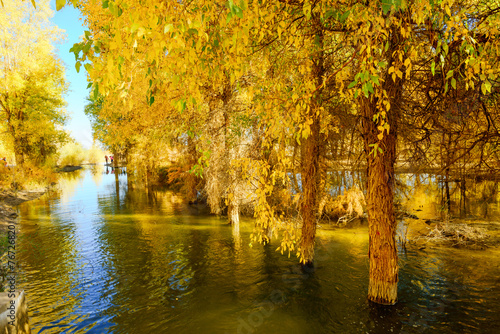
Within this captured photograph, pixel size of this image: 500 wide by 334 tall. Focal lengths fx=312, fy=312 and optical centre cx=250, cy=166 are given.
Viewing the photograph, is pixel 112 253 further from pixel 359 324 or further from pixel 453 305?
pixel 453 305

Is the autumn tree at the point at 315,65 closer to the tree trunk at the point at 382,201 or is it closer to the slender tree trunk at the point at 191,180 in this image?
the tree trunk at the point at 382,201

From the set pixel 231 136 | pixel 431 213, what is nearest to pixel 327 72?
pixel 231 136

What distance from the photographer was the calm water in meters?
6.46

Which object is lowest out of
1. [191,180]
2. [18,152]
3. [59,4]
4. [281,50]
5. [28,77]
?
[191,180]

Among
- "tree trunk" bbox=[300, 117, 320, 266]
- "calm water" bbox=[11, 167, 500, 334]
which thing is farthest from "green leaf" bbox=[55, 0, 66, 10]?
"tree trunk" bbox=[300, 117, 320, 266]

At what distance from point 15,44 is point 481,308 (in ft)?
101

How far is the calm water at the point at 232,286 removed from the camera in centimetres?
646

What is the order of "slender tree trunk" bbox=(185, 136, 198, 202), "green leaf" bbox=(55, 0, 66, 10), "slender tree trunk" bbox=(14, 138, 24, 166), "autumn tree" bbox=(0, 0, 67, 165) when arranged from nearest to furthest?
1. "green leaf" bbox=(55, 0, 66, 10)
2. "slender tree trunk" bbox=(185, 136, 198, 202)
3. "autumn tree" bbox=(0, 0, 67, 165)
4. "slender tree trunk" bbox=(14, 138, 24, 166)

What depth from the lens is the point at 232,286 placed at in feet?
27.5

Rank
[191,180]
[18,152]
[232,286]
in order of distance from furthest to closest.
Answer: [18,152] → [191,180] → [232,286]

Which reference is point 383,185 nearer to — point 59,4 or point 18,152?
point 59,4

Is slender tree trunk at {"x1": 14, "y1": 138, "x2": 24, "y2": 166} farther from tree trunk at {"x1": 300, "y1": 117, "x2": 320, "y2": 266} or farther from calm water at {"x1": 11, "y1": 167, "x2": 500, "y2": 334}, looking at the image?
tree trunk at {"x1": 300, "y1": 117, "x2": 320, "y2": 266}

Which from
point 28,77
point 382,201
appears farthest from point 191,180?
point 28,77

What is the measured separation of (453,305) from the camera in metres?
6.89
